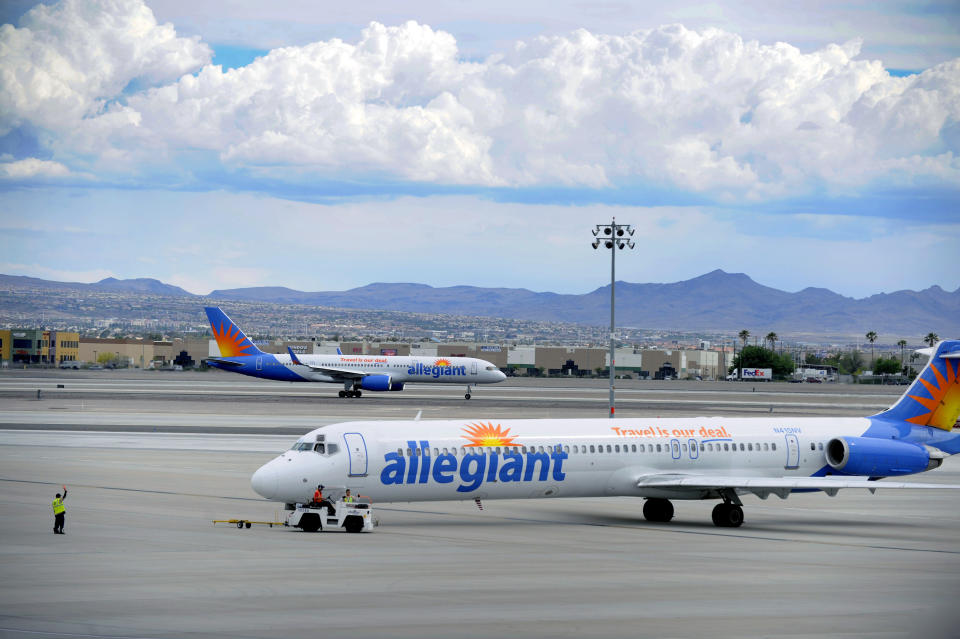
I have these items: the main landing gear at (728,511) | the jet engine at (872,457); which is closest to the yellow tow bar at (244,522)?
the main landing gear at (728,511)

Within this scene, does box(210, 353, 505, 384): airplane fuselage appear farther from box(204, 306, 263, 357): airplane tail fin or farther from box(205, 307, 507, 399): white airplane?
box(204, 306, 263, 357): airplane tail fin

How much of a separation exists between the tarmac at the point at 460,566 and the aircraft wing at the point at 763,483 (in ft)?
4.34

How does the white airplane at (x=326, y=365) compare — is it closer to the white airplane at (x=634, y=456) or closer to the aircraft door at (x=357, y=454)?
the white airplane at (x=634, y=456)

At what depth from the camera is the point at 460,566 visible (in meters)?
26.9

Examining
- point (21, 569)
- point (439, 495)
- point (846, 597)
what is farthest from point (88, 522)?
point (846, 597)

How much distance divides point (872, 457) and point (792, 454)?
104 inches

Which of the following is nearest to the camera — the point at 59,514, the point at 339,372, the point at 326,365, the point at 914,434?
the point at 59,514

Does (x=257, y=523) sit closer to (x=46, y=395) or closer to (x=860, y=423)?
(x=860, y=423)

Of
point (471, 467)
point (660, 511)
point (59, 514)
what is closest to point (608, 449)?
point (660, 511)

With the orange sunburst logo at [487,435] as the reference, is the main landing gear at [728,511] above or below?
below

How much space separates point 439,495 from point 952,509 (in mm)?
20322

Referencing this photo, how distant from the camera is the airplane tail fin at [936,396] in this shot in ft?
132

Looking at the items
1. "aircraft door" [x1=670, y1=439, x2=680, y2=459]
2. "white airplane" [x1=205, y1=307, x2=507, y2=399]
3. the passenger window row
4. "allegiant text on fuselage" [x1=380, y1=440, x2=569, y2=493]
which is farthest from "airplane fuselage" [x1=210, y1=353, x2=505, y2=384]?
"allegiant text on fuselage" [x1=380, y1=440, x2=569, y2=493]

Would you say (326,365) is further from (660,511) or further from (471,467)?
(471,467)
